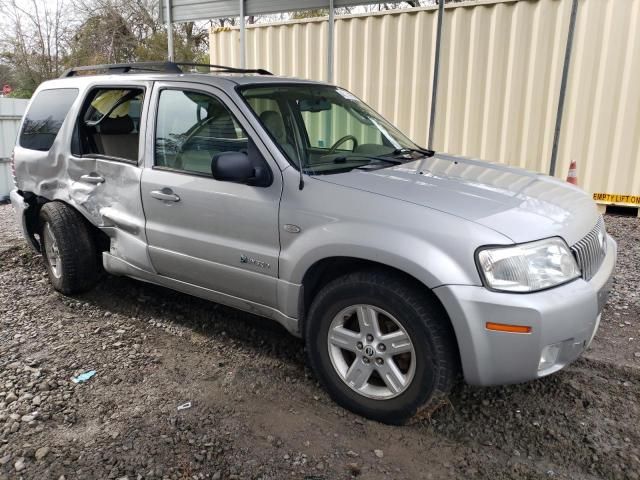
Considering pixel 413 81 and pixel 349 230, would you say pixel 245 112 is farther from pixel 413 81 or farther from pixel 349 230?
pixel 413 81

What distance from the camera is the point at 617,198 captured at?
7.09m

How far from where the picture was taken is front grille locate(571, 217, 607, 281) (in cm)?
275

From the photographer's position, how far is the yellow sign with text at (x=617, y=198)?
276 inches

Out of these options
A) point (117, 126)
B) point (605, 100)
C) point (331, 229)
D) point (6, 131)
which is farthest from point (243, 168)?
point (6, 131)

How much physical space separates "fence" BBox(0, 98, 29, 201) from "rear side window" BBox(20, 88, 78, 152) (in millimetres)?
5205

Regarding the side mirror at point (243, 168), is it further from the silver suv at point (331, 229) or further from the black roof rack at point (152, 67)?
the black roof rack at point (152, 67)

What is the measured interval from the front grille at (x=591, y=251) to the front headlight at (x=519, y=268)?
0.25m

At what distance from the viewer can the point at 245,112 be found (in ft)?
11.0

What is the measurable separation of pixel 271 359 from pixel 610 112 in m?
5.62

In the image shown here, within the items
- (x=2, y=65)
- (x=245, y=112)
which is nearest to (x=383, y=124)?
(x=245, y=112)

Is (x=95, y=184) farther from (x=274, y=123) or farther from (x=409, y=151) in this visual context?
(x=409, y=151)

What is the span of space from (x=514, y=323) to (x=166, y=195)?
7.55 feet

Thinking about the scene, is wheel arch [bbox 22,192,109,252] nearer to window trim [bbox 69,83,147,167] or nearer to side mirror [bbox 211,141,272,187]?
window trim [bbox 69,83,147,167]

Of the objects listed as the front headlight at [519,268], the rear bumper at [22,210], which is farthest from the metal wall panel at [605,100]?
the rear bumper at [22,210]
